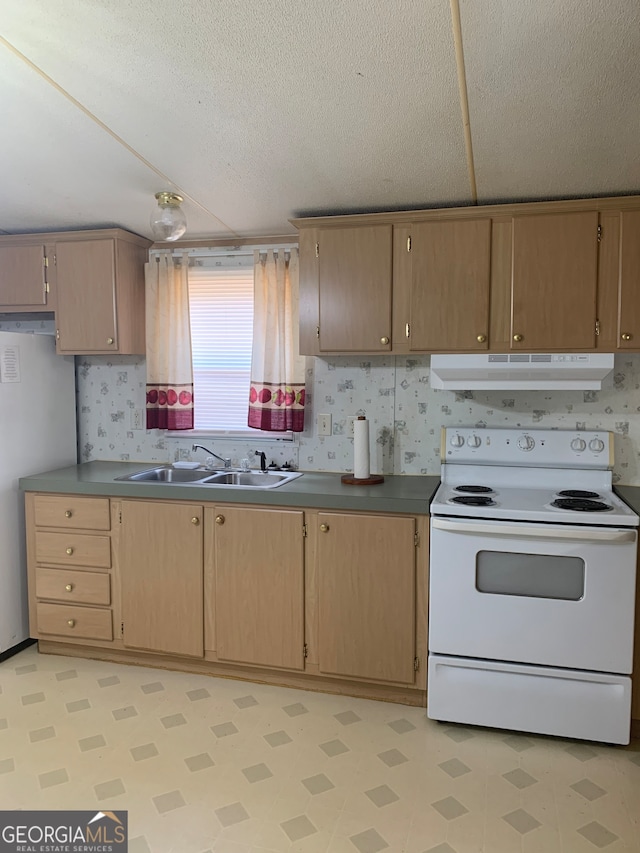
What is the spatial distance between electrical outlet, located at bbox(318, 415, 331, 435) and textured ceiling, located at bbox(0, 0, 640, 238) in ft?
3.60

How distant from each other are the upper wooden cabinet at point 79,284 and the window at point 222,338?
0.36 metres

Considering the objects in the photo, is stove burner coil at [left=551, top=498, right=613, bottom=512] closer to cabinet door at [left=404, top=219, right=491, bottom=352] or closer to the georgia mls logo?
cabinet door at [left=404, top=219, right=491, bottom=352]

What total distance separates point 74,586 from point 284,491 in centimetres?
124

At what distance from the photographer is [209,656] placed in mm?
3000

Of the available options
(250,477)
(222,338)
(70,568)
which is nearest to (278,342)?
(222,338)

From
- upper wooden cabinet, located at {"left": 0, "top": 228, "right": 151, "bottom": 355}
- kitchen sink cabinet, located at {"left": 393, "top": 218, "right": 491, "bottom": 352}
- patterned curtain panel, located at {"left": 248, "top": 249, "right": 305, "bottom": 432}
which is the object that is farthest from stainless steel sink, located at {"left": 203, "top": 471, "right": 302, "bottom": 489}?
kitchen sink cabinet, located at {"left": 393, "top": 218, "right": 491, "bottom": 352}

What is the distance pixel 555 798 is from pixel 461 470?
4.57 ft

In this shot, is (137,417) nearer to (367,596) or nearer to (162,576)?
(162,576)

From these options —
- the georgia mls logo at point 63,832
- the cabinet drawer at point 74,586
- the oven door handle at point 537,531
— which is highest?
Answer: the oven door handle at point 537,531

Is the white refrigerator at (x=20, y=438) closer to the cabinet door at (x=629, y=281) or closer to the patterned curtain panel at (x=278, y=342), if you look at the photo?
the patterned curtain panel at (x=278, y=342)

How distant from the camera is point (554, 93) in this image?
1775mm

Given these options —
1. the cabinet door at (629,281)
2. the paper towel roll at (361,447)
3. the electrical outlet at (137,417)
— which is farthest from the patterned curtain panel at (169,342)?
the cabinet door at (629,281)

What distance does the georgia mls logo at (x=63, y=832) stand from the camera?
6.29 feet

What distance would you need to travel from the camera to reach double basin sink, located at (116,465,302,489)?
323 cm
